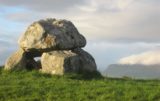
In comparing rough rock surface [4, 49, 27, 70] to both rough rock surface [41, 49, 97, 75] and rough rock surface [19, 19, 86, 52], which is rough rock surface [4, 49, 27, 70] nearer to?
rough rock surface [19, 19, 86, 52]

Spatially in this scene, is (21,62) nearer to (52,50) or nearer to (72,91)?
(52,50)

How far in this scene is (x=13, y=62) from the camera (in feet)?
129

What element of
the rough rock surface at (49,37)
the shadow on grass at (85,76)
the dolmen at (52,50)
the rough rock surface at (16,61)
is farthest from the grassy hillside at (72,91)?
the rough rock surface at (49,37)

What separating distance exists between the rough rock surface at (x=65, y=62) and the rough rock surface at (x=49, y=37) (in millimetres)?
889

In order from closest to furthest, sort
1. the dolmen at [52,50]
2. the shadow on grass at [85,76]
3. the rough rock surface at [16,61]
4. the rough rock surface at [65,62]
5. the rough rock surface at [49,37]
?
the shadow on grass at [85,76], the rough rock surface at [65,62], the dolmen at [52,50], the rough rock surface at [49,37], the rough rock surface at [16,61]

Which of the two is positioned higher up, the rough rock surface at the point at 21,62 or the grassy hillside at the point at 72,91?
the rough rock surface at the point at 21,62

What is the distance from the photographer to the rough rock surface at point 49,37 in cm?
3881

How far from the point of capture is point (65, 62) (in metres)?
36.5

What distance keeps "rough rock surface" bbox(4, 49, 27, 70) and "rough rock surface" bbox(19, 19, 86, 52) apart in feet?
2.22

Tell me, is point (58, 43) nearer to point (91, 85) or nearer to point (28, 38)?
point (28, 38)

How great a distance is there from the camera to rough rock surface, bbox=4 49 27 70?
128ft

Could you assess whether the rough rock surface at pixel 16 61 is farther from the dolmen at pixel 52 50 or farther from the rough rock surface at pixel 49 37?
the rough rock surface at pixel 49 37

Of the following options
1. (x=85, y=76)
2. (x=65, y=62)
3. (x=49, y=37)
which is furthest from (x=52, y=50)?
(x=85, y=76)

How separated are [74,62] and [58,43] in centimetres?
240
